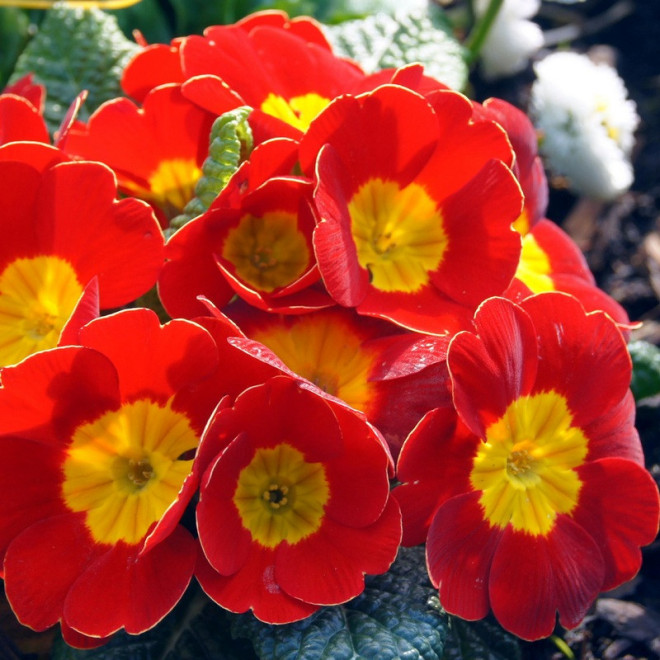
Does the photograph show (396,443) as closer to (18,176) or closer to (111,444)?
(111,444)

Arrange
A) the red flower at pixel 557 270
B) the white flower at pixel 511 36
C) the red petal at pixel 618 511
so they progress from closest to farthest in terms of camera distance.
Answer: the red petal at pixel 618 511 < the red flower at pixel 557 270 < the white flower at pixel 511 36

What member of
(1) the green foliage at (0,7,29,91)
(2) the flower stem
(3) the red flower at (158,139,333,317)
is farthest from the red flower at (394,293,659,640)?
(1) the green foliage at (0,7,29,91)

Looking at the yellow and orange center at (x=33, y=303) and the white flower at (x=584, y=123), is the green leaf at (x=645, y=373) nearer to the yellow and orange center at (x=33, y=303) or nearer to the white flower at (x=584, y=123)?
the white flower at (x=584, y=123)

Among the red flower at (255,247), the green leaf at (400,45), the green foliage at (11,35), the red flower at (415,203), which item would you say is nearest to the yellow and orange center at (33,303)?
the red flower at (255,247)

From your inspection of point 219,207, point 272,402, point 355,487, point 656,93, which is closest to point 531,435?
point 355,487

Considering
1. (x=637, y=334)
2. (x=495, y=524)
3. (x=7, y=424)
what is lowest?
(x=637, y=334)

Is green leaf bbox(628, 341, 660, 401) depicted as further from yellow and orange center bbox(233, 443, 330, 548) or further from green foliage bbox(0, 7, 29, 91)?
green foliage bbox(0, 7, 29, 91)
